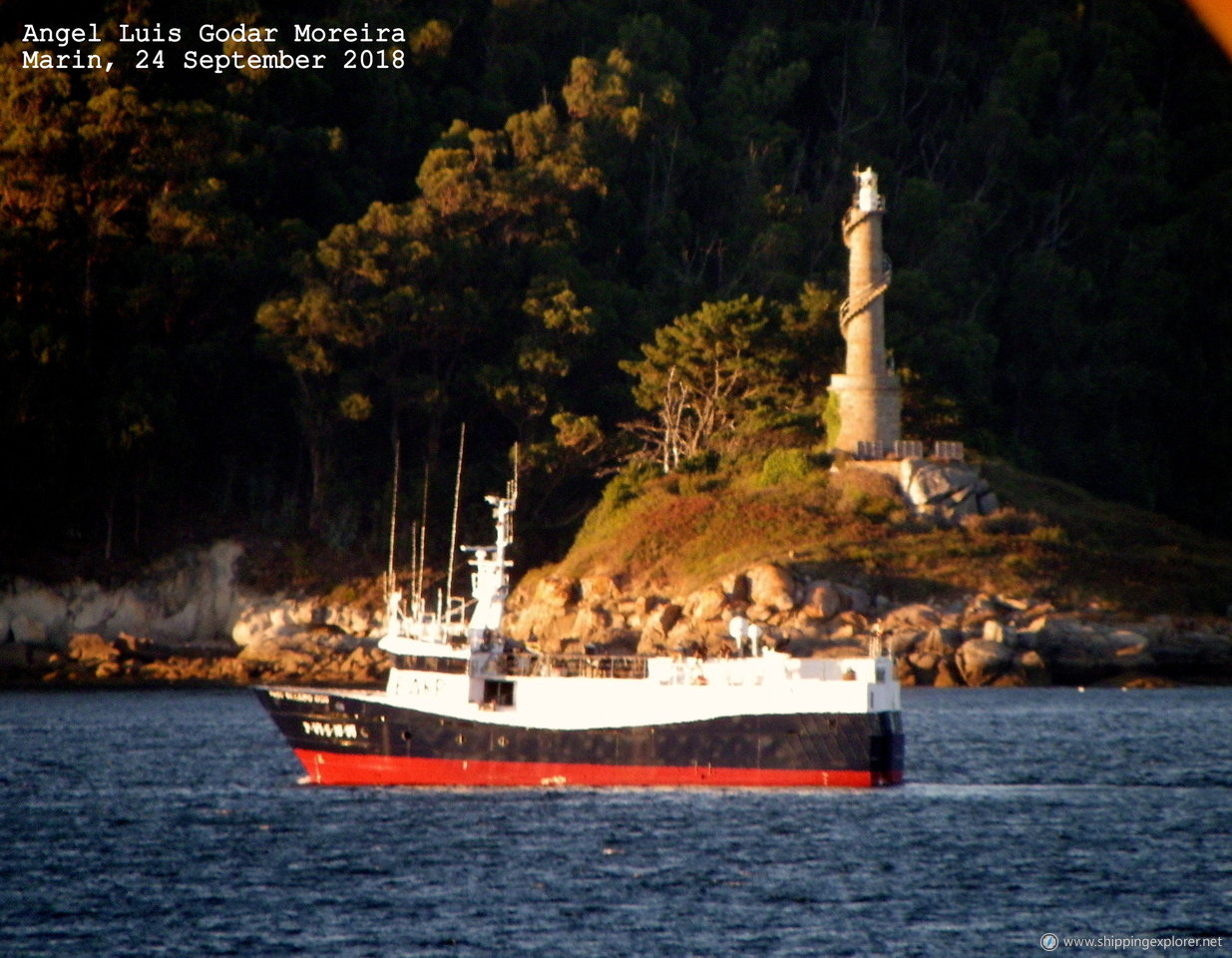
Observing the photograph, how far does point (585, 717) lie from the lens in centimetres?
5241

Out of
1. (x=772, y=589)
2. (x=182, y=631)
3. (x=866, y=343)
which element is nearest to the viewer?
(x=772, y=589)

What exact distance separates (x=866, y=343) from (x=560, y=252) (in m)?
21.5

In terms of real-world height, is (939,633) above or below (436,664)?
above

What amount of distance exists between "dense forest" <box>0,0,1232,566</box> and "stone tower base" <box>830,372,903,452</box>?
5.11 m

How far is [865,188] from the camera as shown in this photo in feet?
322

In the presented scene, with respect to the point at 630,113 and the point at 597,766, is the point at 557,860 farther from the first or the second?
the point at 630,113

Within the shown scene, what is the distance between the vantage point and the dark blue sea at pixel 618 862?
3744cm

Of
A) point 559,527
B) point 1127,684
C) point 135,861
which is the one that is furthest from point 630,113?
point 135,861

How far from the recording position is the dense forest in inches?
4075

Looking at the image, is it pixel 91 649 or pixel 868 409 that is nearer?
pixel 868 409

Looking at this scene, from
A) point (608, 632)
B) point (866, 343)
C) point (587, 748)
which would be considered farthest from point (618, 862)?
point (866, 343)

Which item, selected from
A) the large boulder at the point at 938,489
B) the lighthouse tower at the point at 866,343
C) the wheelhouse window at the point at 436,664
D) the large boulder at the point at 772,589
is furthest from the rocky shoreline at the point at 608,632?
the wheelhouse window at the point at 436,664

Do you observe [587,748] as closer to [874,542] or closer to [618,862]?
[618,862]

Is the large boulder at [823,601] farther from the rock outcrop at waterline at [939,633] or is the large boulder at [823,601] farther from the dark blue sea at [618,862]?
the dark blue sea at [618,862]
